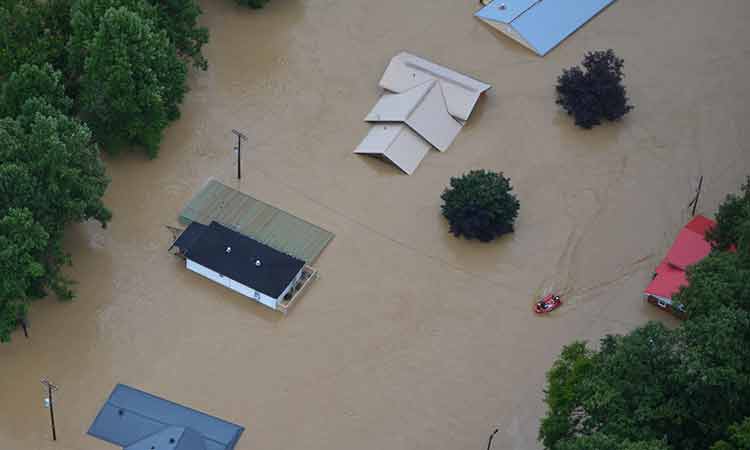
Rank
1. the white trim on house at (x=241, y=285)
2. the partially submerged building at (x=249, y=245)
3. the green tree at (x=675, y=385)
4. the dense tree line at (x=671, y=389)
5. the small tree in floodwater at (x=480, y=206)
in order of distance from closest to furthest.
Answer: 1. the dense tree line at (x=671, y=389)
2. the green tree at (x=675, y=385)
3. the white trim on house at (x=241, y=285)
4. the partially submerged building at (x=249, y=245)
5. the small tree in floodwater at (x=480, y=206)

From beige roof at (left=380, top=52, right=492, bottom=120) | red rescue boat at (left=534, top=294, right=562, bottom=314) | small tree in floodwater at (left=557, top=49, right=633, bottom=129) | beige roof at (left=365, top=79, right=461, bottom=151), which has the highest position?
small tree in floodwater at (left=557, top=49, right=633, bottom=129)

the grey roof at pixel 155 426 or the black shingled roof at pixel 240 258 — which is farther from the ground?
Answer: the black shingled roof at pixel 240 258

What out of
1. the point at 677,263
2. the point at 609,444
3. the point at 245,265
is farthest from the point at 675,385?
the point at 245,265

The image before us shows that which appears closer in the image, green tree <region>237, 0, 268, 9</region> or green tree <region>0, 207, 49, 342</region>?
green tree <region>0, 207, 49, 342</region>

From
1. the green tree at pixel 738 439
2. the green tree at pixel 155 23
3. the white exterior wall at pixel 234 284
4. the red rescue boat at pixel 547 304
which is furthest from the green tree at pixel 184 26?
the green tree at pixel 738 439

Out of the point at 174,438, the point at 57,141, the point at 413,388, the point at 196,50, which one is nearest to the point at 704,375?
the point at 413,388

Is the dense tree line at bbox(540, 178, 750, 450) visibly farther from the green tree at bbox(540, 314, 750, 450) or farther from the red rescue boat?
the red rescue boat

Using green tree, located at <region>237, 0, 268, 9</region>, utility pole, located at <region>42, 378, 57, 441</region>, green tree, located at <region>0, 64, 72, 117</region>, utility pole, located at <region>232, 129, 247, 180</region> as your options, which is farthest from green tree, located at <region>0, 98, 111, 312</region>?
green tree, located at <region>237, 0, 268, 9</region>

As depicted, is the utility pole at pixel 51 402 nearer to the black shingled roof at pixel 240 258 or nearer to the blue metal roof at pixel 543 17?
the black shingled roof at pixel 240 258
